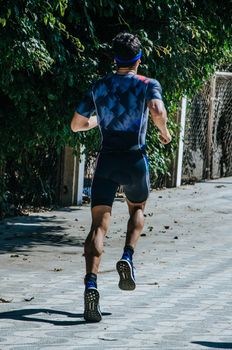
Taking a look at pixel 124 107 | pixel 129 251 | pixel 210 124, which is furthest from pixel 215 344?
pixel 210 124

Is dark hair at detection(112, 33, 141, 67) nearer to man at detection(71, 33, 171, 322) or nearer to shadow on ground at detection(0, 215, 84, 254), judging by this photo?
man at detection(71, 33, 171, 322)

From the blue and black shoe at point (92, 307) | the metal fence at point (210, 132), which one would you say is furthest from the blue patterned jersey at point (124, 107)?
the metal fence at point (210, 132)

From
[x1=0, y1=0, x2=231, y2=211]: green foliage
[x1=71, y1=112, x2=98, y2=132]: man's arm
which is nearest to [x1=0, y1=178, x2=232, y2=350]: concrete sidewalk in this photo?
[x1=0, y1=0, x2=231, y2=211]: green foliage

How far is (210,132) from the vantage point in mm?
19922

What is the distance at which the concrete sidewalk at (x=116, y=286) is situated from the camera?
665cm

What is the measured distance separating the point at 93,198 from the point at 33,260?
275cm

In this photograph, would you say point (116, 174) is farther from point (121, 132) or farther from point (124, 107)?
point (124, 107)

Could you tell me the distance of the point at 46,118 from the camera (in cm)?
1030

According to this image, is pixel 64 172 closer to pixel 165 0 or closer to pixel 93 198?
pixel 165 0

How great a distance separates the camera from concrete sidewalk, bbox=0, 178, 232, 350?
6.65 metres

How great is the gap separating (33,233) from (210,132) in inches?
336

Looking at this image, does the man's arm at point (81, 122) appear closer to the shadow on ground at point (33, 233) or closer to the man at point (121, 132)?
the man at point (121, 132)

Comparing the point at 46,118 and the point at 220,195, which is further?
the point at 220,195

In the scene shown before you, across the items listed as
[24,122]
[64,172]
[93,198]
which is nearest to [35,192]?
[64,172]
